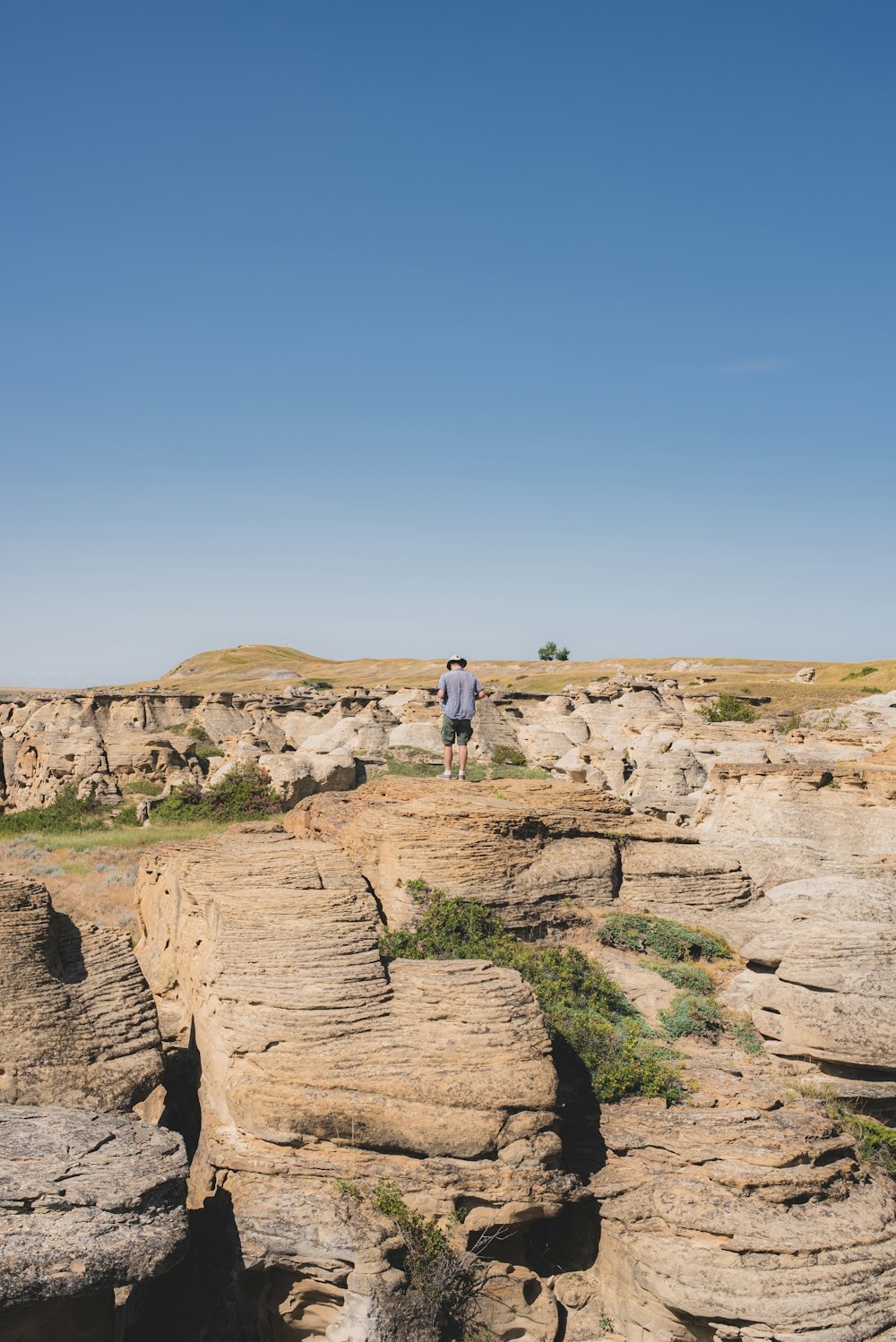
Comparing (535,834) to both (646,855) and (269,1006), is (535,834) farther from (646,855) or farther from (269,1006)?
(269,1006)

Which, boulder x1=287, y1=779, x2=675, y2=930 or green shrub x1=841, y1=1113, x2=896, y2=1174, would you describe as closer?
green shrub x1=841, y1=1113, x2=896, y2=1174

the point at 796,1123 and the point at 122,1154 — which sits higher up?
the point at 122,1154

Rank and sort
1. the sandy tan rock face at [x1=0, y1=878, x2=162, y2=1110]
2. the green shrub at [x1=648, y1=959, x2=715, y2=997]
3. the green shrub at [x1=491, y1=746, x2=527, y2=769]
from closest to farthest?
the sandy tan rock face at [x1=0, y1=878, x2=162, y2=1110], the green shrub at [x1=648, y1=959, x2=715, y2=997], the green shrub at [x1=491, y1=746, x2=527, y2=769]

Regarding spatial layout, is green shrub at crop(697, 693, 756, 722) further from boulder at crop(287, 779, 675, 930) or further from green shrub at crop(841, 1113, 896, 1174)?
green shrub at crop(841, 1113, 896, 1174)

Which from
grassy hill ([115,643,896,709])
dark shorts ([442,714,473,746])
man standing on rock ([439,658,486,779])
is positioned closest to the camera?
man standing on rock ([439,658,486,779])

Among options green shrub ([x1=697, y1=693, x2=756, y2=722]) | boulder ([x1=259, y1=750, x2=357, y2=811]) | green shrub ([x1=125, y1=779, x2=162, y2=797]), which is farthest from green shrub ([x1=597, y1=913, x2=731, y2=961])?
green shrub ([x1=697, y1=693, x2=756, y2=722])

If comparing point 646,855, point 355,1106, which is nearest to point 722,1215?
point 355,1106

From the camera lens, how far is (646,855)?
1270 cm

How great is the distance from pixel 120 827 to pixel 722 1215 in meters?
19.2

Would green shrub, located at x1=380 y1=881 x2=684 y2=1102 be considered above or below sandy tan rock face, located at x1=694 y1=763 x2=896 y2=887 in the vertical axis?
below

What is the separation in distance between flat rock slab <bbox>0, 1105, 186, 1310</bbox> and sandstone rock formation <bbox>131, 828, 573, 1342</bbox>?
82 cm

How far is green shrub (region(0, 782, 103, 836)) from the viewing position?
23.0 metres

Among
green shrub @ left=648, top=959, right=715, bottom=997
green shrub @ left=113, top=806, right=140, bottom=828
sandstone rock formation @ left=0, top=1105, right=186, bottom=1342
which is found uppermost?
sandstone rock formation @ left=0, top=1105, right=186, bottom=1342

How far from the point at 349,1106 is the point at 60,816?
757 inches
